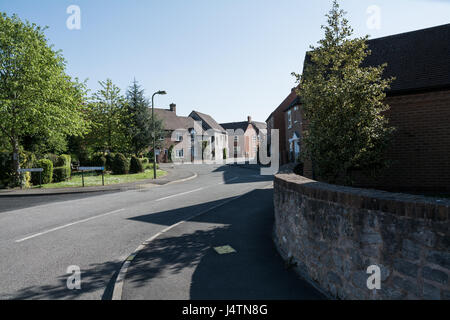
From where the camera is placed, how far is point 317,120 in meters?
8.34

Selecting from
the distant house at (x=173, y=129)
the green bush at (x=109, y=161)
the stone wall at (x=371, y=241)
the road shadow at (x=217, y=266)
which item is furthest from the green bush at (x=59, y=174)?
the distant house at (x=173, y=129)

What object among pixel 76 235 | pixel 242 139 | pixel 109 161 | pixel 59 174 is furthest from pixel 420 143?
pixel 242 139

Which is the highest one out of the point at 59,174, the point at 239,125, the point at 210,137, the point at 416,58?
the point at 239,125

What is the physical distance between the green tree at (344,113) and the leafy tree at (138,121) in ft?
89.0

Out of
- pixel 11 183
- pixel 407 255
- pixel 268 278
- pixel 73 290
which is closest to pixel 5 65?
pixel 11 183

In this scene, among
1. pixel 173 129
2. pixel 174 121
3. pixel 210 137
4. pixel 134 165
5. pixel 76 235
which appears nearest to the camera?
pixel 76 235

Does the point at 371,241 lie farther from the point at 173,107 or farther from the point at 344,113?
the point at 173,107

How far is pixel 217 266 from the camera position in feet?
18.6

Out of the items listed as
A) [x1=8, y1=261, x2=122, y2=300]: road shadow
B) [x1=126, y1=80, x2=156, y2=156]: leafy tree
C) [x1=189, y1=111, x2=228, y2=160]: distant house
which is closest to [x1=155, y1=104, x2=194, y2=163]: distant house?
[x1=189, y1=111, x2=228, y2=160]: distant house

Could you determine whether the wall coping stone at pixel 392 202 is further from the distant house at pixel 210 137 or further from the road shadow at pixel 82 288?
the distant house at pixel 210 137

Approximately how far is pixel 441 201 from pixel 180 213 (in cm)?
865

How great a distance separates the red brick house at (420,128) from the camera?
937cm

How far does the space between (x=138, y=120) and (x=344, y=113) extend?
29.1 m
